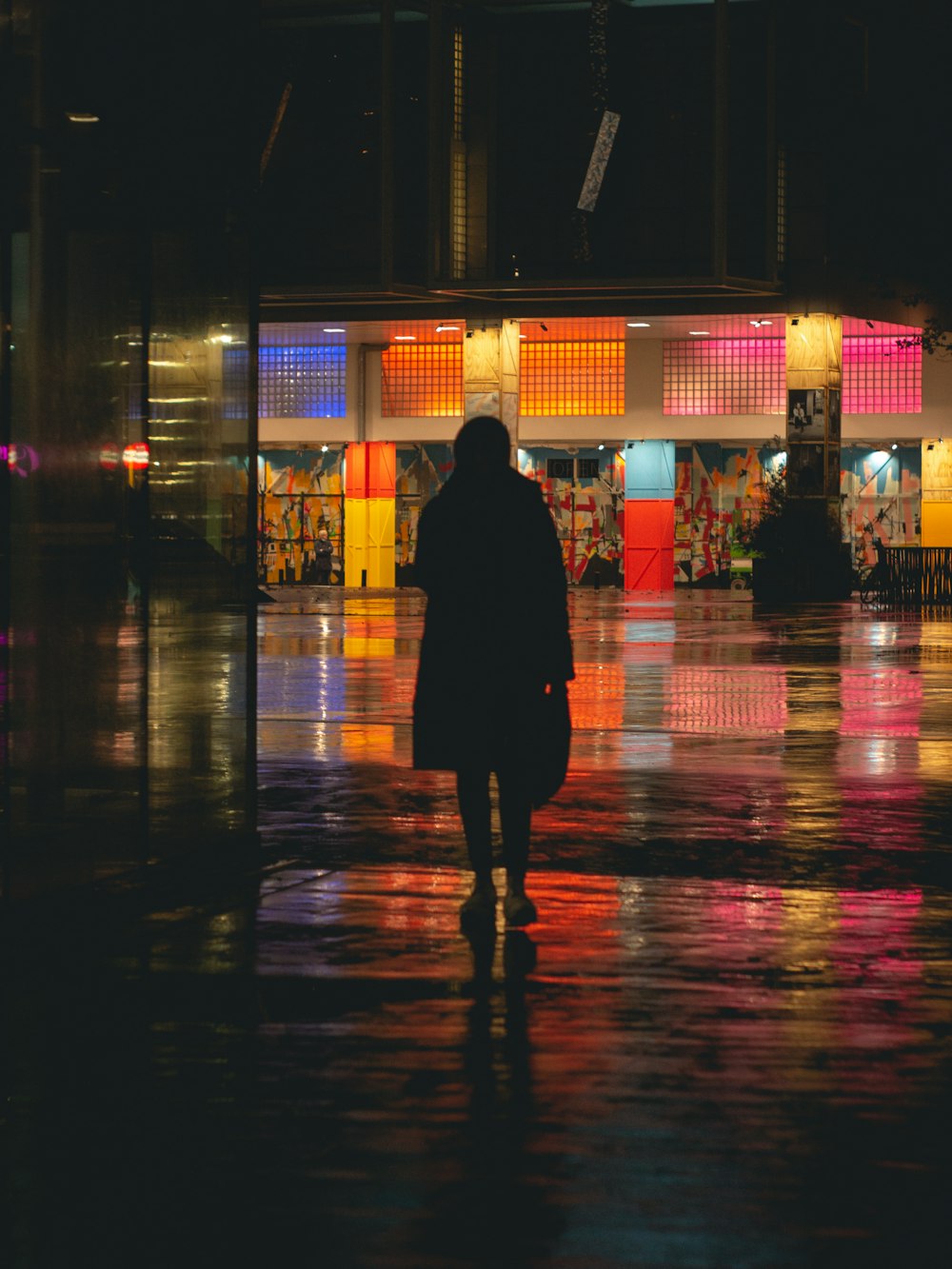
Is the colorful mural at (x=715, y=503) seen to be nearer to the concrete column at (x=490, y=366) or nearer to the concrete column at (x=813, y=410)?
the concrete column at (x=813, y=410)

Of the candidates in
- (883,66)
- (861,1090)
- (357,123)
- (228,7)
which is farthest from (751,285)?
(861,1090)

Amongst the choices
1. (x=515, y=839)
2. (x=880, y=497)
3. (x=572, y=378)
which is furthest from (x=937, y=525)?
(x=515, y=839)

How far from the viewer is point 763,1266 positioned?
4.48 metres

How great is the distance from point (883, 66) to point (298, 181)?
12186mm

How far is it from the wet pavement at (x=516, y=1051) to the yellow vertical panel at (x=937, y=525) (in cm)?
4175

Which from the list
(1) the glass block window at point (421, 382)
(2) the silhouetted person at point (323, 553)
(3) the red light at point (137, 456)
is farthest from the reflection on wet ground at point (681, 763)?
(2) the silhouetted person at point (323, 553)

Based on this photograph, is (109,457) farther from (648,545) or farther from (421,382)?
(648,545)

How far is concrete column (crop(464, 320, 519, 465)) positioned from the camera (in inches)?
1868

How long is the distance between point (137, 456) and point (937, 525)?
4615 cm

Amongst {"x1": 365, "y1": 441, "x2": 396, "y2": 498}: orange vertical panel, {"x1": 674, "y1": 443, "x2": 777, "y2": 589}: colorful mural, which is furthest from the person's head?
{"x1": 365, "y1": 441, "x2": 396, "y2": 498}: orange vertical panel

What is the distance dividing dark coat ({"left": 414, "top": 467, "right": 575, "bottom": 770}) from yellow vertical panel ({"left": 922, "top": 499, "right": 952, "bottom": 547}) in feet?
151

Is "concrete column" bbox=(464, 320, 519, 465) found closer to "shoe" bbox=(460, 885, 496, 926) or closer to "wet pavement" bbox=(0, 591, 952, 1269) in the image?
"wet pavement" bbox=(0, 591, 952, 1269)

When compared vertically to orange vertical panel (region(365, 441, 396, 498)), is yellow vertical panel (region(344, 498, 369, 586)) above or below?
below

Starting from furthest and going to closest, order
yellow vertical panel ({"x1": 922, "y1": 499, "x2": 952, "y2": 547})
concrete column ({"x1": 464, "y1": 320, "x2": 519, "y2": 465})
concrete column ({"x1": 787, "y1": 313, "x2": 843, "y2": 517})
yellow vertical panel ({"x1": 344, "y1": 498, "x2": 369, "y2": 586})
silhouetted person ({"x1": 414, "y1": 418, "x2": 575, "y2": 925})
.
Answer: yellow vertical panel ({"x1": 344, "y1": 498, "x2": 369, "y2": 586})
yellow vertical panel ({"x1": 922, "y1": 499, "x2": 952, "y2": 547})
concrete column ({"x1": 464, "y1": 320, "x2": 519, "y2": 465})
concrete column ({"x1": 787, "y1": 313, "x2": 843, "y2": 517})
silhouetted person ({"x1": 414, "y1": 418, "x2": 575, "y2": 925})
